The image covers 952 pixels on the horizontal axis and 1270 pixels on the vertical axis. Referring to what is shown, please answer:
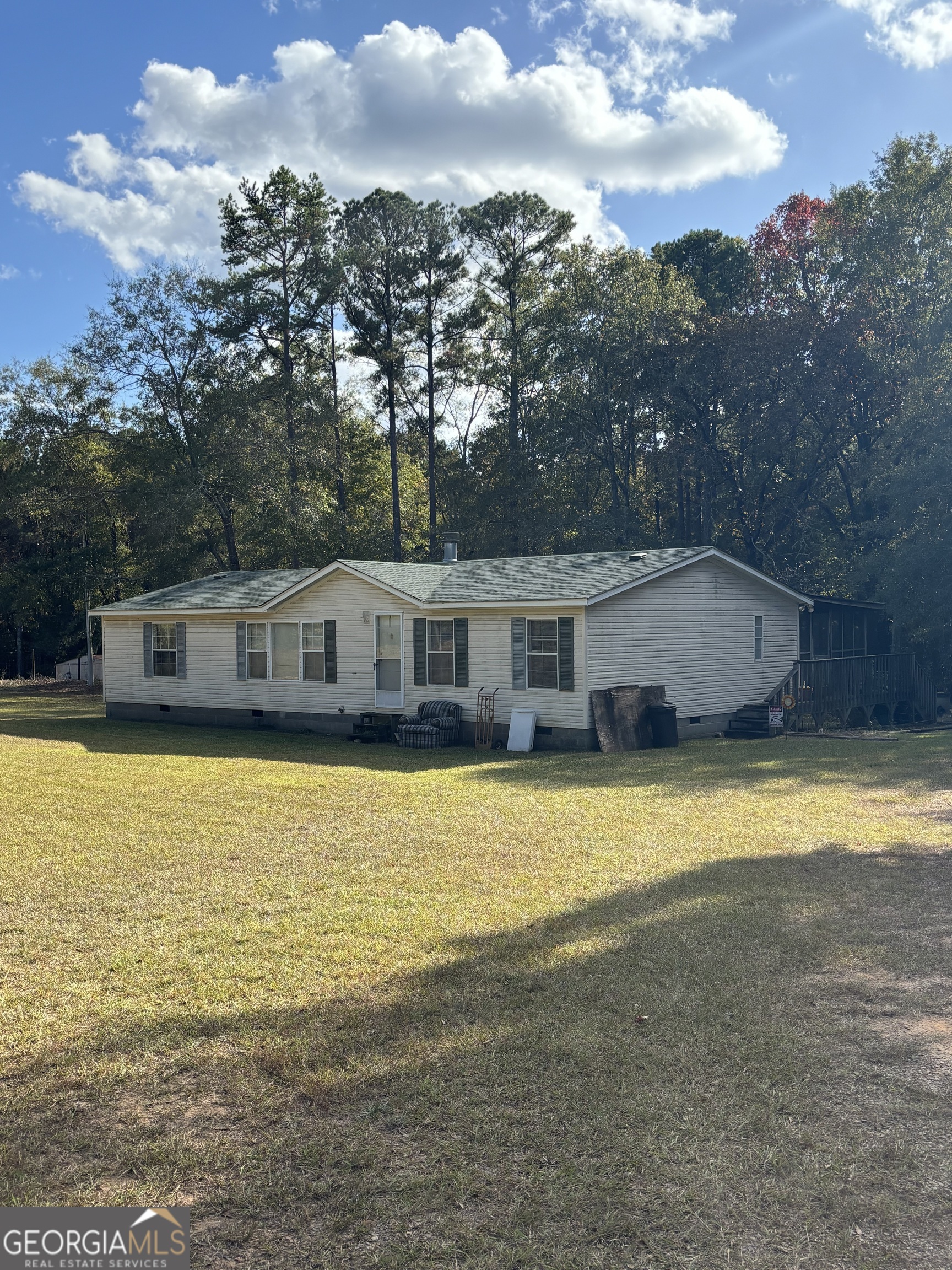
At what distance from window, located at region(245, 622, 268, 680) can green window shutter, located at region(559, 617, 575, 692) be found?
767 cm

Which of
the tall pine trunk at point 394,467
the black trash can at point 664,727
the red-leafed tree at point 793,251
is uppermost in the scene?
the red-leafed tree at point 793,251

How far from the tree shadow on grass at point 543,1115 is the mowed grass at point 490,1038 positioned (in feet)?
0.05

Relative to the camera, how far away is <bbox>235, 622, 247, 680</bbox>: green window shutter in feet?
72.5

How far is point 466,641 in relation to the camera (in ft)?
61.0

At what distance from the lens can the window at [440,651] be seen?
18.9 metres

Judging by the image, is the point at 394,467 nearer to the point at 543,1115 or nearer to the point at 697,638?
the point at 697,638

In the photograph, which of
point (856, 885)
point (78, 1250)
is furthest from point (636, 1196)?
point (856, 885)

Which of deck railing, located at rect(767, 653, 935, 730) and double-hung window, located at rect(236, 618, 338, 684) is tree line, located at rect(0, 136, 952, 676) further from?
double-hung window, located at rect(236, 618, 338, 684)

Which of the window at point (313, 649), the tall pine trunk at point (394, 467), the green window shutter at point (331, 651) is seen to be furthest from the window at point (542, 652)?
the tall pine trunk at point (394, 467)

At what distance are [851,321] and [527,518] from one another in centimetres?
1227

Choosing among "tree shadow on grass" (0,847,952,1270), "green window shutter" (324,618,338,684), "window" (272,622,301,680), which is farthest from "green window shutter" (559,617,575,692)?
"tree shadow on grass" (0,847,952,1270)

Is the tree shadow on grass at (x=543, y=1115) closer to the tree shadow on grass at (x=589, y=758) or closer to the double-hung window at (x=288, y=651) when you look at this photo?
the tree shadow on grass at (x=589, y=758)

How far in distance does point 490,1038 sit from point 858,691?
20.0 metres

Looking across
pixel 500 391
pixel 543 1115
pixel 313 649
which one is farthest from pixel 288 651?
pixel 500 391
